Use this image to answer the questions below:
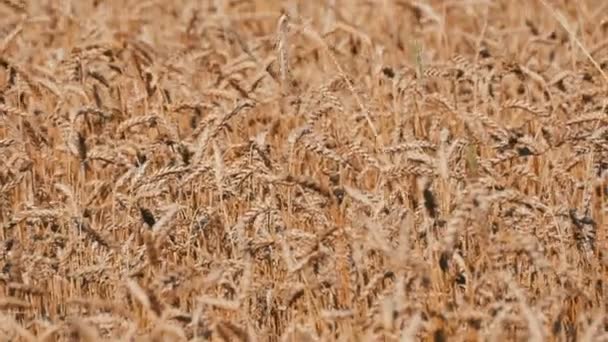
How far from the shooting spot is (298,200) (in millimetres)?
4059

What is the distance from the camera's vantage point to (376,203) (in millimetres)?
3490

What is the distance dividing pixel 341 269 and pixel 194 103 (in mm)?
1374

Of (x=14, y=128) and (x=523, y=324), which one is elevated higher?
(x=14, y=128)

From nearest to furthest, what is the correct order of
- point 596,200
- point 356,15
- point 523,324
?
point 523,324 < point 596,200 < point 356,15

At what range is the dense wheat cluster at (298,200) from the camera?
122 inches

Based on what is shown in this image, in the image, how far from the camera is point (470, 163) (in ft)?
10.3

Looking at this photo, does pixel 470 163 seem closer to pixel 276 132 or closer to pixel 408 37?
pixel 276 132

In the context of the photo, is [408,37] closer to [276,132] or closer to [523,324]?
[276,132]

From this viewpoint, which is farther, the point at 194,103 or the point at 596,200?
the point at 194,103

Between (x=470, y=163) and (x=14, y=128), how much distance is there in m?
1.72

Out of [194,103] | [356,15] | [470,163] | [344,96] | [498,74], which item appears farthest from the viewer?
[356,15]

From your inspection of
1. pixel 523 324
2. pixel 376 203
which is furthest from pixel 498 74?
pixel 523 324

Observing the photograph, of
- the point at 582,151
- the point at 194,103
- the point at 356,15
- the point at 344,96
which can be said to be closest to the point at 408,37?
the point at 356,15

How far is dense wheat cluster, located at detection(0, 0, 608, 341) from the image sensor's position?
3092mm
